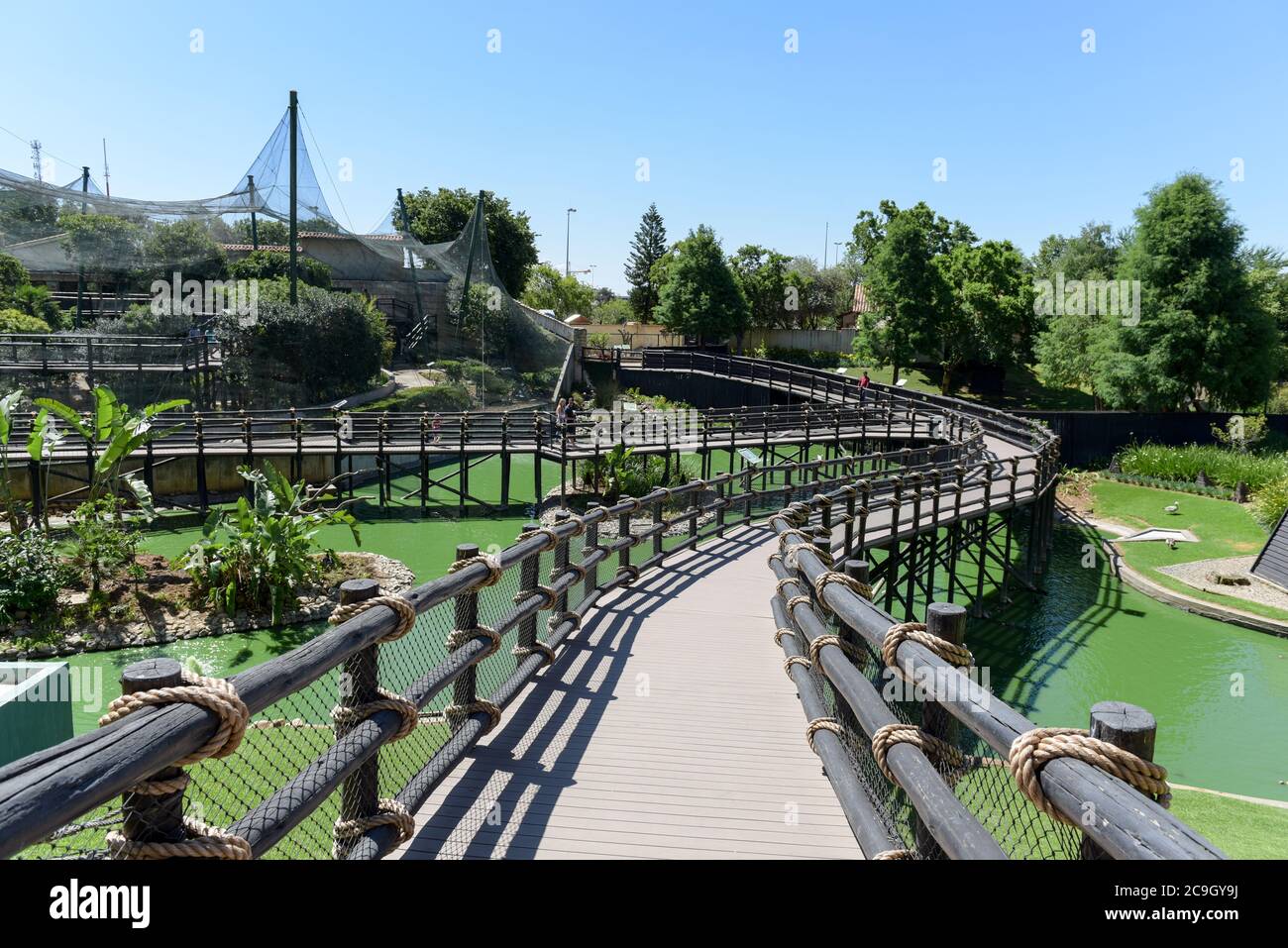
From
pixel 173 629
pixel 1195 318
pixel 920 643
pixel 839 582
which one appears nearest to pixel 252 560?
pixel 173 629

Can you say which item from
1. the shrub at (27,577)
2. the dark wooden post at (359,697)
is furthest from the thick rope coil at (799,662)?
→ the shrub at (27,577)

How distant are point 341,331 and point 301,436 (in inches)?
413

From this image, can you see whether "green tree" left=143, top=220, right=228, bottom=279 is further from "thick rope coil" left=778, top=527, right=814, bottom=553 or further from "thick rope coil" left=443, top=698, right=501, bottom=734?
"thick rope coil" left=443, top=698, right=501, bottom=734

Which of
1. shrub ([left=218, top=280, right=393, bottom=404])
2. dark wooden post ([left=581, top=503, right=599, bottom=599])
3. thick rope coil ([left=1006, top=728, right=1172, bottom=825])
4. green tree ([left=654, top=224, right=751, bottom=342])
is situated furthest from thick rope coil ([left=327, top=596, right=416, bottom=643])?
green tree ([left=654, top=224, right=751, bottom=342])

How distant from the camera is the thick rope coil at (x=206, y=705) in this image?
190 cm

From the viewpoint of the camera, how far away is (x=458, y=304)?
3547cm

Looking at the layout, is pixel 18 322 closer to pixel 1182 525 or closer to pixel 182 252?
pixel 182 252

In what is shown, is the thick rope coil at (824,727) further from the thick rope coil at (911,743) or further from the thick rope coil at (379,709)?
the thick rope coil at (379,709)

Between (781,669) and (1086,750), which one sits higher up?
(1086,750)

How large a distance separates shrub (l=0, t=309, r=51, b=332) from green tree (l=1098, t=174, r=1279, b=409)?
35723 millimetres

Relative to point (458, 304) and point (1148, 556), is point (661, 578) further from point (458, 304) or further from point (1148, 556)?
point (458, 304)

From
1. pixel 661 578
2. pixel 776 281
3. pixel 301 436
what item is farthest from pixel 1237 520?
pixel 776 281

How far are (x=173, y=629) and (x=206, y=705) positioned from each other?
39.1ft

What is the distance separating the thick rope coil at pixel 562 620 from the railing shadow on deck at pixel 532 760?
0.15 meters
